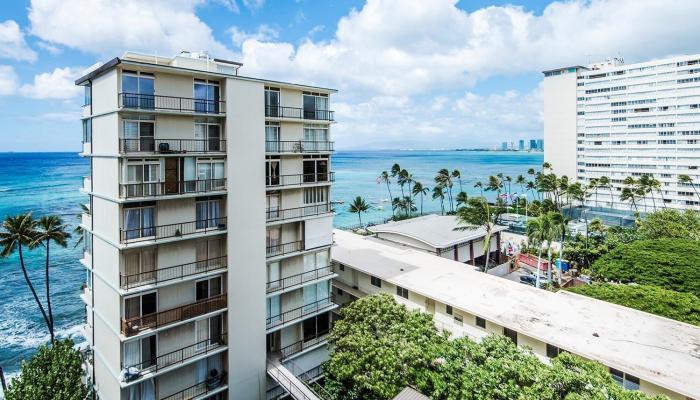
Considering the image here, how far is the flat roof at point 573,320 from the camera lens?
61.6 feet

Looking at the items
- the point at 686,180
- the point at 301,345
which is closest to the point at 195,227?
the point at 301,345

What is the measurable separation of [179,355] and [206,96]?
13.3 m

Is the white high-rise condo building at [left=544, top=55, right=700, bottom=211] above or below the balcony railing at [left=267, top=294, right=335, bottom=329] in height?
above

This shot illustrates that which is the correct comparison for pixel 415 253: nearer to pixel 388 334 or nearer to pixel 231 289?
pixel 388 334

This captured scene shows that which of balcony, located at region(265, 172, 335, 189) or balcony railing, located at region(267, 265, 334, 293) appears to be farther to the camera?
balcony railing, located at region(267, 265, 334, 293)

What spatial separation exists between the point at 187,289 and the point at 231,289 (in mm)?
2223

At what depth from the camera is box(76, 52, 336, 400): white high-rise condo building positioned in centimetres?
1845

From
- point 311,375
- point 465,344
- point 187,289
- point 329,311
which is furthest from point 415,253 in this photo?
point 187,289

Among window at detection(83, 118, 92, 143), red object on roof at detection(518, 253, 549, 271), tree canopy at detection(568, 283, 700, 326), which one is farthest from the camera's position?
red object on roof at detection(518, 253, 549, 271)

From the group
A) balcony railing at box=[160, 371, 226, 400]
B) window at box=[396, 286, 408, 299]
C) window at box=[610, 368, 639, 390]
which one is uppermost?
window at box=[396, 286, 408, 299]

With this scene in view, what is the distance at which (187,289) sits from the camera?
2038 centimetres

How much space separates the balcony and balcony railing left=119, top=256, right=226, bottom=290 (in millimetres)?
5145

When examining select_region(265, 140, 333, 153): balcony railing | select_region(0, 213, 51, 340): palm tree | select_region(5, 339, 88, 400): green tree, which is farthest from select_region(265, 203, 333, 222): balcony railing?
select_region(0, 213, 51, 340): palm tree

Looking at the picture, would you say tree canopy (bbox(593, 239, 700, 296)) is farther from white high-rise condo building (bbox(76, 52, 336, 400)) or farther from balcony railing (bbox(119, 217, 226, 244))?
balcony railing (bbox(119, 217, 226, 244))
